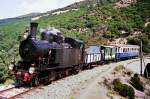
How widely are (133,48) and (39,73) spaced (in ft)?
153

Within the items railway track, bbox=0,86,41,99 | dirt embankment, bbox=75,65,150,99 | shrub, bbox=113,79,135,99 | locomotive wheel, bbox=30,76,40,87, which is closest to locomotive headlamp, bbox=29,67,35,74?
locomotive wheel, bbox=30,76,40,87

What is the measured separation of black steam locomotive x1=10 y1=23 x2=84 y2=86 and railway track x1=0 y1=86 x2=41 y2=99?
2.47 ft

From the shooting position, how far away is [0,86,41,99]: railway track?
847 inches

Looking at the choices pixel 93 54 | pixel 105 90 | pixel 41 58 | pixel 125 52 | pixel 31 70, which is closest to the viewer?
pixel 31 70

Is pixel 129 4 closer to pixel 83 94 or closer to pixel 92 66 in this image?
pixel 92 66

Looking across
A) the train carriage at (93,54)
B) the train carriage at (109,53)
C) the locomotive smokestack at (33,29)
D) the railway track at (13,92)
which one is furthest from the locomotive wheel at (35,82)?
the train carriage at (109,53)

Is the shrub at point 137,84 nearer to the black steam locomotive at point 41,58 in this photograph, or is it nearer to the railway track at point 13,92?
the black steam locomotive at point 41,58

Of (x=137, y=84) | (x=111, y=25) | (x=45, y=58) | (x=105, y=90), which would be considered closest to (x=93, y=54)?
(x=137, y=84)

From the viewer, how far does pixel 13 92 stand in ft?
76.4

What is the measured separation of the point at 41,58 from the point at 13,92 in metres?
3.89

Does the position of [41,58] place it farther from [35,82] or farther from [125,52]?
[125,52]

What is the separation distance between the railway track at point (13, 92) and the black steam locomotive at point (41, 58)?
2.47 feet

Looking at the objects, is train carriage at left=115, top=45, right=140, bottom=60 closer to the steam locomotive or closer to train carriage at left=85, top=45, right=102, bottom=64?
train carriage at left=85, top=45, right=102, bottom=64

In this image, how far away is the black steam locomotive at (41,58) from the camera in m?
25.5
